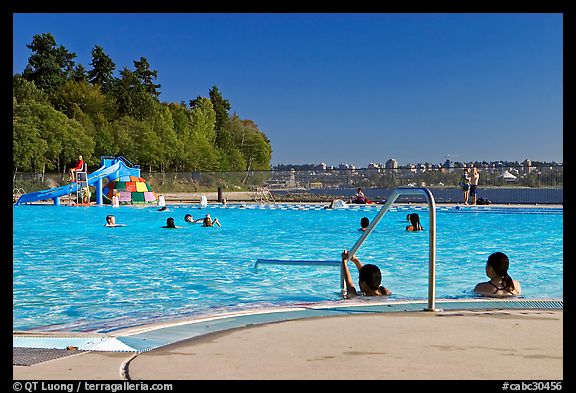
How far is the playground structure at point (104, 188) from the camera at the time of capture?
99.3ft

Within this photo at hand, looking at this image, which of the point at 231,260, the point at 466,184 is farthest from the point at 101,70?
the point at 231,260

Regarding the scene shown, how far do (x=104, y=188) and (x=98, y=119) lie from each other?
31699mm

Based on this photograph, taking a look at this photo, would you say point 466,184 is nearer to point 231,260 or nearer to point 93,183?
point 93,183

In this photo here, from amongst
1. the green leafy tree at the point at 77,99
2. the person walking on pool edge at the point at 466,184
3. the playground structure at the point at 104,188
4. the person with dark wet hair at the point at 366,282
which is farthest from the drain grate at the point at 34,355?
the green leafy tree at the point at 77,99

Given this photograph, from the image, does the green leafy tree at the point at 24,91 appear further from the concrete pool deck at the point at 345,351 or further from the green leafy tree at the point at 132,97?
the concrete pool deck at the point at 345,351

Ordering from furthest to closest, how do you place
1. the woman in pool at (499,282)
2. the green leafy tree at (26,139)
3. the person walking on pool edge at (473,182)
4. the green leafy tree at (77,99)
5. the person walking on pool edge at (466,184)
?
the green leafy tree at (77,99) < the green leafy tree at (26,139) < the person walking on pool edge at (466,184) < the person walking on pool edge at (473,182) < the woman in pool at (499,282)

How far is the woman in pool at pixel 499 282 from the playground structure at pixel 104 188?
80.0 ft

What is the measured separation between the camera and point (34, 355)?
420 cm

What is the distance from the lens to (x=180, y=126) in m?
70.3

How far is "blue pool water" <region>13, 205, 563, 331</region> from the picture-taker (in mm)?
8594

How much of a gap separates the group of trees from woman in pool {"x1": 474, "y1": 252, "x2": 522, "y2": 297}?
41485 mm
